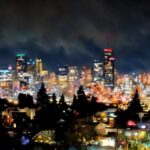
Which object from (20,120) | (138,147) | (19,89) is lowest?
(138,147)

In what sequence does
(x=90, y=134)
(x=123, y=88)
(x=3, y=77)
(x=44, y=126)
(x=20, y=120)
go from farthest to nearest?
(x=3, y=77)
(x=123, y=88)
(x=20, y=120)
(x=44, y=126)
(x=90, y=134)

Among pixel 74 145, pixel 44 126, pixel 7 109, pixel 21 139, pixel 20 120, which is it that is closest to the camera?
pixel 74 145

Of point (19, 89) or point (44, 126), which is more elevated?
point (19, 89)

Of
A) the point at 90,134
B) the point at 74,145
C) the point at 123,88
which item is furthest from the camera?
the point at 123,88

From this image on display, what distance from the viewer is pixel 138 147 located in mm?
28781

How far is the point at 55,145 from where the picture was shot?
90.5 feet

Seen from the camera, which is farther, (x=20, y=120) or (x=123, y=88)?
(x=123, y=88)

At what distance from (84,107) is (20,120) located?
1352cm

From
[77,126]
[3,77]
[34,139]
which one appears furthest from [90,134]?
[3,77]

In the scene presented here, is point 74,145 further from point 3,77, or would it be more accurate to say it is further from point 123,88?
point 3,77

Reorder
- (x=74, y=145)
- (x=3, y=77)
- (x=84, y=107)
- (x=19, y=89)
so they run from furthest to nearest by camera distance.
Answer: (x=3, y=77)
(x=19, y=89)
(x=84, y=107)
(x=74, y=145)

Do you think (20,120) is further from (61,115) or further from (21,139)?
(21,139)

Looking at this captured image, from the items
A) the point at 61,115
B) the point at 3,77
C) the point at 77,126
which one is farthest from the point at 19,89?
the point at 77,126

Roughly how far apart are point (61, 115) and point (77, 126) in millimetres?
8503
